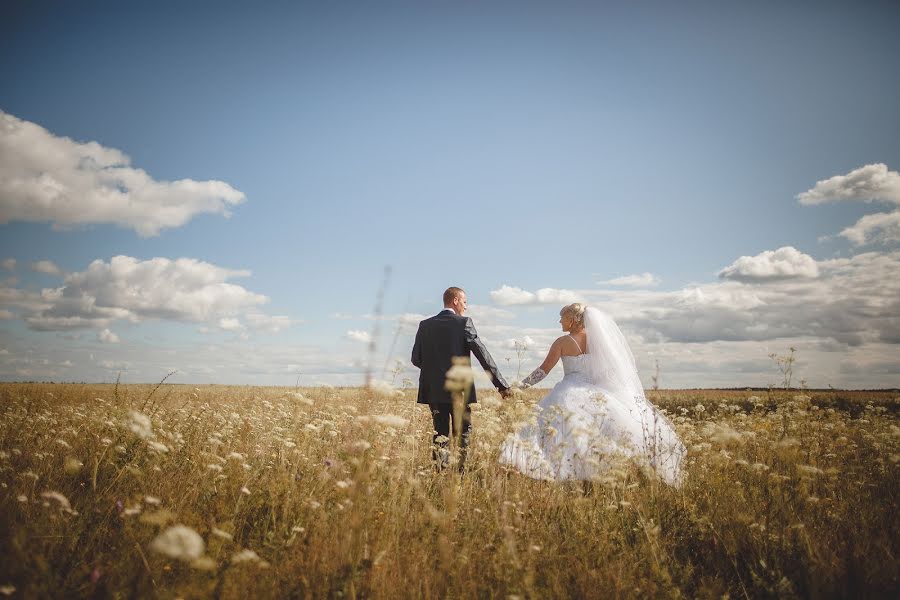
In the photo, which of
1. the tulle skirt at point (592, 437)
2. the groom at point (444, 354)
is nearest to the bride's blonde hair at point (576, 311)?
the tulle skirt at point (592, 437)

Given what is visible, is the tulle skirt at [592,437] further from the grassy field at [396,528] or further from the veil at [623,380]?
the grassy field at [396,528]

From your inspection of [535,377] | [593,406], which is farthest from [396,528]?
[593,406]

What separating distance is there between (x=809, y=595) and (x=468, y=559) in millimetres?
2512

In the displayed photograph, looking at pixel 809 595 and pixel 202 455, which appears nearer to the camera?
pixel 809 595

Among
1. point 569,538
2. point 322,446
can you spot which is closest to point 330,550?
point 569,538

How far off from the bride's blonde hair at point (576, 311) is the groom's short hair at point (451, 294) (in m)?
2.00

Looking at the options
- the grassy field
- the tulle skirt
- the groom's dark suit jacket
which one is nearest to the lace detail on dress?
the tulle skirt

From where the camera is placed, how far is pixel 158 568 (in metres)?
2.79

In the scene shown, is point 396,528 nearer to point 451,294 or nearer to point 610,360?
point 451,294

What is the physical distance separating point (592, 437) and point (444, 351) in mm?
2442

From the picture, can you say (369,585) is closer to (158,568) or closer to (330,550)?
(330,550)

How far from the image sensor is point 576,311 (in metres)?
7.41

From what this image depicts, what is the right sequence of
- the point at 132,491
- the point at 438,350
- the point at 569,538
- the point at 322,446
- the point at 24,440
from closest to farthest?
1. the point at 569,538
2. the point at 132,491
3. the point at 322,446
4. the point at 24,440
5. the point at 438,350

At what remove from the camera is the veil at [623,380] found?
19.8 feet
